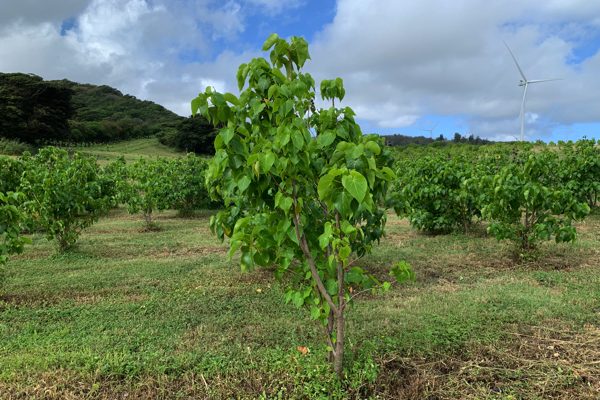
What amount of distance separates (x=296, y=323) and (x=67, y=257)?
14.7 ft

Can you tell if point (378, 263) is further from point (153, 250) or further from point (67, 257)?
point (67, 257)

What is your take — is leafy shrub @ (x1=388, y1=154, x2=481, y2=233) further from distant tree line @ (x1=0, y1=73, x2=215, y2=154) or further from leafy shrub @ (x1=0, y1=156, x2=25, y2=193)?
distant tree line @ (x1=0, y1=73, x2=215, y2=154)

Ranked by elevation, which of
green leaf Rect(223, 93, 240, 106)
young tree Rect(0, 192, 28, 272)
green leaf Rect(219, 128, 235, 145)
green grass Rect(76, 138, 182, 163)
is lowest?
young tree Rect(0, 192, 28, 272)

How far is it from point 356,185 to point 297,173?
490 millimetres

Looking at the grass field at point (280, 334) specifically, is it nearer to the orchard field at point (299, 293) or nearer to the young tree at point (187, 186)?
the orchard field at point (299, 293)

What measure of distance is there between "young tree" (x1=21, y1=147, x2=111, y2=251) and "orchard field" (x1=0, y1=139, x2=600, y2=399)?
647 millimetres

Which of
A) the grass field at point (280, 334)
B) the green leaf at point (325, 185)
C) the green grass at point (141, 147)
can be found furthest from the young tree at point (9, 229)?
the green grass at point (141, 147)

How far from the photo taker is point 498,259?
5996 mm

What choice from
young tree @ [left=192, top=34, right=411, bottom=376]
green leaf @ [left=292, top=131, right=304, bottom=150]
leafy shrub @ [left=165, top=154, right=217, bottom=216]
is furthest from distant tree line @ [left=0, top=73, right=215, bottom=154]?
green leaf @ [left=292, top=131, right=304, bottom=150]

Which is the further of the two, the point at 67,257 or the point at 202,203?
the point at 202,203

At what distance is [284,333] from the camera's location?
11.3 ft

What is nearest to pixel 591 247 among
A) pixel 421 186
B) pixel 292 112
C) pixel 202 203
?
pixel 421 186

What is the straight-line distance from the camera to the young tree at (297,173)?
2078 mm

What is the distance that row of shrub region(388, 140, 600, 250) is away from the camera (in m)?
5.27
